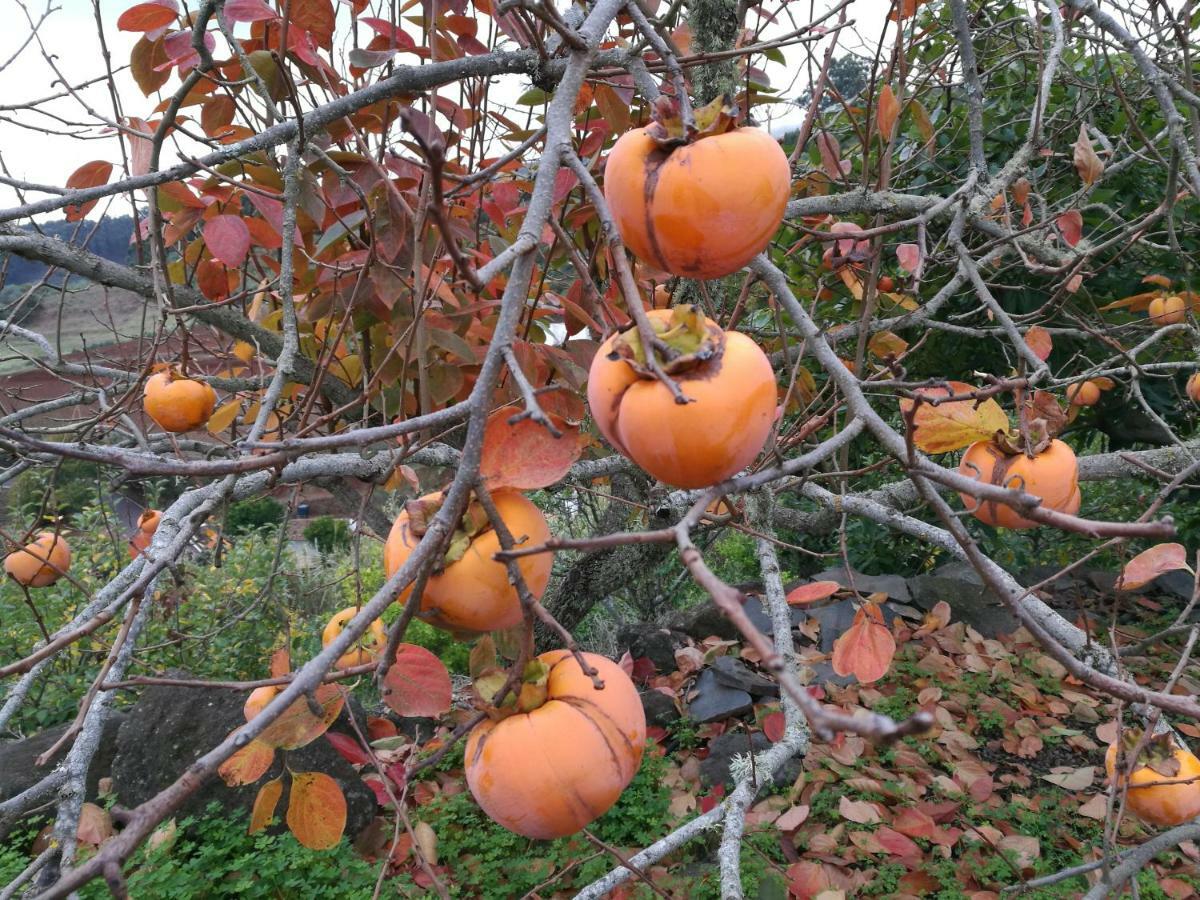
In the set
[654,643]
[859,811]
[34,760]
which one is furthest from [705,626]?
[34,760]

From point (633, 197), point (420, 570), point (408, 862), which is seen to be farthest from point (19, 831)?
point (633, 197)

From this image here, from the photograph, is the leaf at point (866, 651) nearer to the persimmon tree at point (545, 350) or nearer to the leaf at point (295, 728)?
the persimmon tree at point (545, 350)

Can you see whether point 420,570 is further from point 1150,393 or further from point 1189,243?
point 1150,393

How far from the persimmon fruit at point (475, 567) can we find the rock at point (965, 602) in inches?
152

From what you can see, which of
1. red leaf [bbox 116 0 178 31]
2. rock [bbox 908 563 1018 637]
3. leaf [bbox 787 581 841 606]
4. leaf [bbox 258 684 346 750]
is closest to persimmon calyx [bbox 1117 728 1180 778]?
leaf [bbox 787 581 841 606]

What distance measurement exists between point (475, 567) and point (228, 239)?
110cm

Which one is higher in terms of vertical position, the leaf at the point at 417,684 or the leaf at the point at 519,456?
the leaf at the point at 519,456

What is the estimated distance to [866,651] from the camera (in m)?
1.40

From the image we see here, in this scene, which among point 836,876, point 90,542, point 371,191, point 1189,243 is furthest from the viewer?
point 90,542

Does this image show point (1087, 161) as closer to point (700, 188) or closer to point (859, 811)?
point (700, 188)

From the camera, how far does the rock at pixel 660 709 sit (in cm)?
318

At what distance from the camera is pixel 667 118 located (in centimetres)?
64

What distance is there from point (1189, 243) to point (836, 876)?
2894 mm

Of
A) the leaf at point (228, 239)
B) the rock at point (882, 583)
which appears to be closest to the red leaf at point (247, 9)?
the leaf at point (228, 239)
